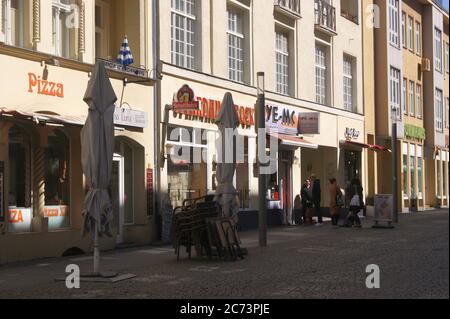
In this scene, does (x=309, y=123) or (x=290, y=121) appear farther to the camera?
(x=309, y=123)

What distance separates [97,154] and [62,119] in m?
2.60

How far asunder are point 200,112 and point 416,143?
22.7 meters

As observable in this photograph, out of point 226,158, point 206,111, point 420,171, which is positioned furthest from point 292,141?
point 420,171

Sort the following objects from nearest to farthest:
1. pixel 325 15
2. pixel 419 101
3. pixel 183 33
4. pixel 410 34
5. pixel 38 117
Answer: pixel 38 117 < pixel 183 33 < pixel 325 15 < pixel 410 34 < pixel 419 101

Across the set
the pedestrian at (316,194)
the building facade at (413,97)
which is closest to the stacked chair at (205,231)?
the pedestrian at (316,194)

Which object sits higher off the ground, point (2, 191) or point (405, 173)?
point (405, 173)

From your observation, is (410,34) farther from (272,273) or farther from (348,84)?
(272,273)

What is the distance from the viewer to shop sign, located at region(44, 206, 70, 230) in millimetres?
15820

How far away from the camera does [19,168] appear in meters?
15.2

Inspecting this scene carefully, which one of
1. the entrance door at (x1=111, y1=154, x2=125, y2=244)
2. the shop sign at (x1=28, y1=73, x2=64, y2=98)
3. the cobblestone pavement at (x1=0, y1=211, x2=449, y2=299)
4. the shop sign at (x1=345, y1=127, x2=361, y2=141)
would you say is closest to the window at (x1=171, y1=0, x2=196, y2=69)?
the entrance door at (x1=111, y1=154, x2=125, y2=244)

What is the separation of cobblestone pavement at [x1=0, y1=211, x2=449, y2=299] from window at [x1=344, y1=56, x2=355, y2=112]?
1463 centimetres

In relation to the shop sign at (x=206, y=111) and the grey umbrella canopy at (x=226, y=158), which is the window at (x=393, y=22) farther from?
the grey umbrella canopy at (x=226, y=158)

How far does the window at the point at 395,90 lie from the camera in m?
35.8
